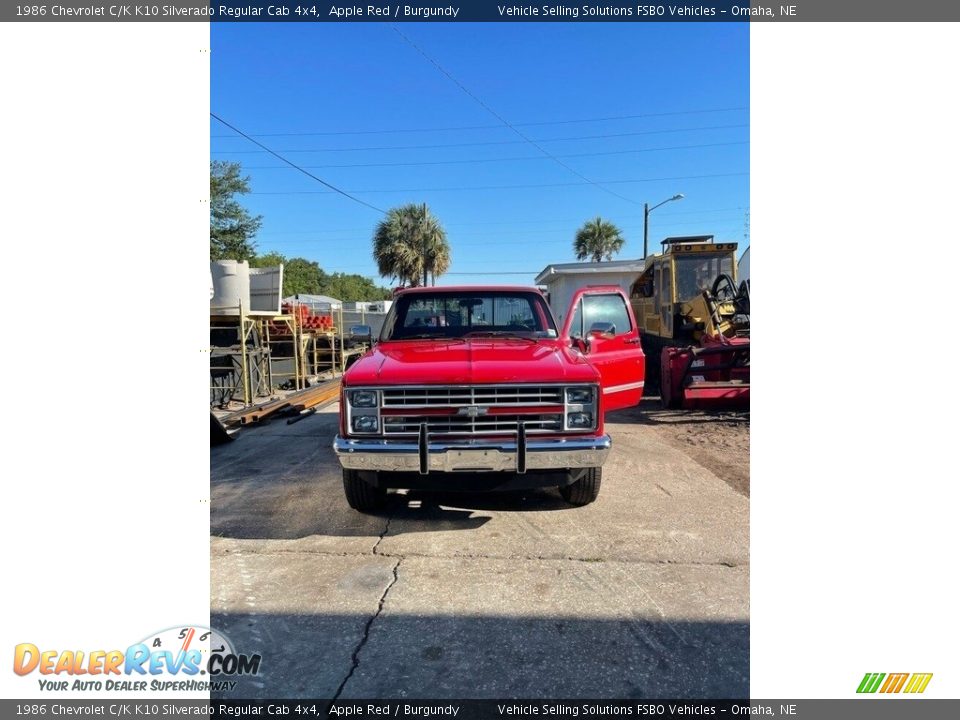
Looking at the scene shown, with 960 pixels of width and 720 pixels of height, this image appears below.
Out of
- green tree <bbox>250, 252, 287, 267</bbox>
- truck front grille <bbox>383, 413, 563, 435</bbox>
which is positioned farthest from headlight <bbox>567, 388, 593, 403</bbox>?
green tree <bbox>250, 252, 287, 267</bbox>

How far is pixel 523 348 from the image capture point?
176 inches

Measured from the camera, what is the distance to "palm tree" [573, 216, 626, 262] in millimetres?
34938

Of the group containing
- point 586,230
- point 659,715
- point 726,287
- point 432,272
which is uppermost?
point 586,230

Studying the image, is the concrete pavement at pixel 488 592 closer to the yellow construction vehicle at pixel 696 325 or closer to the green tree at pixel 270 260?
the yellow construction vehicle at pixel 696 325

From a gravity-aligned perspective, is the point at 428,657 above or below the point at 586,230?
below

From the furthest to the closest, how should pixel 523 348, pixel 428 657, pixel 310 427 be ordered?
pixel 310 427, pixel 523 348, pixel 428 657

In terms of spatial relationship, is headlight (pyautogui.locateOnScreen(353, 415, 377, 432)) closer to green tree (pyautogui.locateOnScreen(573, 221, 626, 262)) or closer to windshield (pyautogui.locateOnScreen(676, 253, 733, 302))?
windshield (pyautogui.locateOnScreen(676, 253, 733, 302))

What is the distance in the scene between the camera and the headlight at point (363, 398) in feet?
12.4

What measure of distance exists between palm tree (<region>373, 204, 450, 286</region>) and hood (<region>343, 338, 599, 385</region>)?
2570 centimetres

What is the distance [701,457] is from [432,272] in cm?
2559

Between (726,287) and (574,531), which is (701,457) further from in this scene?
(726,287)

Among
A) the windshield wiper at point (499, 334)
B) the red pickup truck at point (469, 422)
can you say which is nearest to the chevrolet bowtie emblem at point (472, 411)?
the red pickup truck at point (469, 422)

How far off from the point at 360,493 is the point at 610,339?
304 cm
